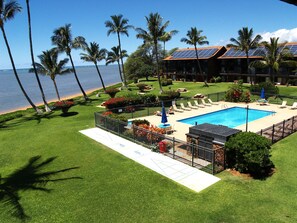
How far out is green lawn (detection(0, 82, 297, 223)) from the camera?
31.1 ft

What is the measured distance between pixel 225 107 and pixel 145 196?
21.9 meters

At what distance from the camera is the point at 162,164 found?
46.4ft

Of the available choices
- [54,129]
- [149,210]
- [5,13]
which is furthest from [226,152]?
[5,13]

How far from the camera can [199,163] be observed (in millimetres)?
13906

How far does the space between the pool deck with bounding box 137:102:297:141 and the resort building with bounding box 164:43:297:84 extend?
18.7 metres

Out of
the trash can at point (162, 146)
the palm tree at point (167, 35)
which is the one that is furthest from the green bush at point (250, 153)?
the palm tree at point (167, 35)

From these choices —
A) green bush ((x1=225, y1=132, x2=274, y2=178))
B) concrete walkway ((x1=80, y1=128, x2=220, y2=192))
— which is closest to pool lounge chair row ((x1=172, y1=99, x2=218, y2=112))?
concrete walkway ((x1=80, y1=128, x2=220, y2=192))

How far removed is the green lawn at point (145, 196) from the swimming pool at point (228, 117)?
863 cm

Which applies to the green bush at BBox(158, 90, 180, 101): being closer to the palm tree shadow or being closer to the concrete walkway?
the concrete walkway

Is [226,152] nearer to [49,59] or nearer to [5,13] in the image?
[5,13]

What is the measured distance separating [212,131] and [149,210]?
6.14m

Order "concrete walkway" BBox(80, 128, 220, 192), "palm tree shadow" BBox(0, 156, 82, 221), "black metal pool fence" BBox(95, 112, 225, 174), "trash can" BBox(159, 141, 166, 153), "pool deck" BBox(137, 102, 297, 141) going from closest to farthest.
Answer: "palm tree shadow" BBox(0, 156, 82, 221) → "concrete walkway" BBox(80, 128, 220, 192) → "black metal pool fence" BBox(95, 112, 225, 174) → "trash can" BBox(159, 141, 166, 153) → "pool deck" BBox(137, 102, 297, 141)

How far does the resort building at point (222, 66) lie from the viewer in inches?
1821

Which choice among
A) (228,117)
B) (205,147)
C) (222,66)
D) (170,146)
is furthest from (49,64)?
(222,66)
